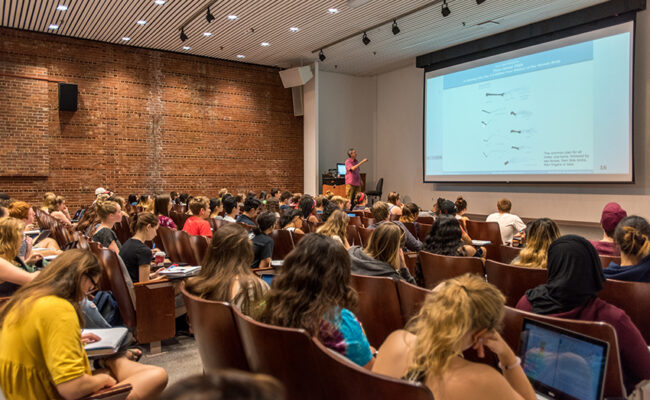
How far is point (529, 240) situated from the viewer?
3.47 meters

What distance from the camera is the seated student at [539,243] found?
3.32 metres

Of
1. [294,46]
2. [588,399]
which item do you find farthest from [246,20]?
[588,399]

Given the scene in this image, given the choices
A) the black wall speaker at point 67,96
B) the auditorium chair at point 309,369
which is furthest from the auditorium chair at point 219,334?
the black wall speaker at point 67,96

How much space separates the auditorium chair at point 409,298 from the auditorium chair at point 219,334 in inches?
38.2

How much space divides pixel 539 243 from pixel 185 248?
10.8 ft

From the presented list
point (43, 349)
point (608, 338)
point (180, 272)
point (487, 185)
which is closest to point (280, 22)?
point (487, 185)

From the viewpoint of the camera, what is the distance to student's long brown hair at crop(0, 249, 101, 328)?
1889mm

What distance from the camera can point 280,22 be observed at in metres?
10.4

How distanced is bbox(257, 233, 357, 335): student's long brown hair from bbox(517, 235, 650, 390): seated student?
97 centimetres

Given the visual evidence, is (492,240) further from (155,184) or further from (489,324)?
(155,184)

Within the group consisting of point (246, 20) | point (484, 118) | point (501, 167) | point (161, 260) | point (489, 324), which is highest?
point (246, 20)

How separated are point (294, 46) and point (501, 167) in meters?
6.01

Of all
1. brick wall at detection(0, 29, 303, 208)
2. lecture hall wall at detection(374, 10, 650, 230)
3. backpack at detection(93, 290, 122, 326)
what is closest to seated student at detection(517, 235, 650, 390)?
backpack at detection(93, 290, 122, 326)

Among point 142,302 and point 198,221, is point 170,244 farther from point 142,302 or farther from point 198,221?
point 142,302
